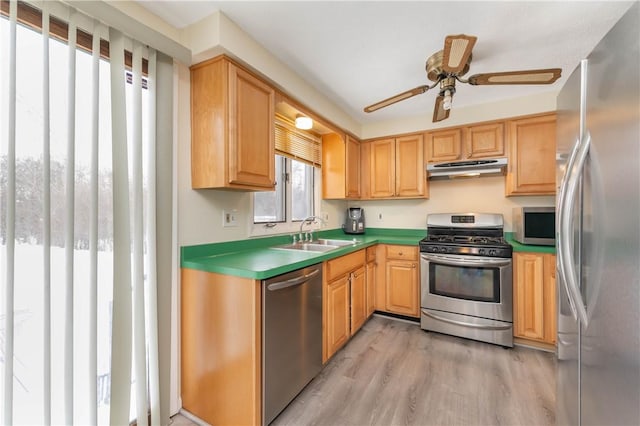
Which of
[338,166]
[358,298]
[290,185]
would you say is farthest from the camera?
[338,166]

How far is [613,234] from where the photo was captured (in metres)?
0.84

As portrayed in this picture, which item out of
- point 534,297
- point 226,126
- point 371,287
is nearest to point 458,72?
point 226,126

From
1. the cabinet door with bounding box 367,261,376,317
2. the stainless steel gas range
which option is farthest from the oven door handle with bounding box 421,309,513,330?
the cabinet door with bounding box 367,261,376,317

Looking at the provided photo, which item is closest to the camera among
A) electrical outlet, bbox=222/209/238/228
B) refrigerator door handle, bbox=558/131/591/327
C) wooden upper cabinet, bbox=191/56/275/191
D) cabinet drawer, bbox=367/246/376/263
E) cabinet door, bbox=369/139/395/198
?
refrigerator door handle, bbox=558/131/591/327

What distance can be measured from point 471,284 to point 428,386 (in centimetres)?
111

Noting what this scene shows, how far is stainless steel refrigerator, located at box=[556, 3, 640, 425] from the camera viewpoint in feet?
2.48

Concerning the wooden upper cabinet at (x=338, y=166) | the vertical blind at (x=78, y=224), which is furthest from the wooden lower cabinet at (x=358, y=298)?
the vertical blind at (x=78, y=224)

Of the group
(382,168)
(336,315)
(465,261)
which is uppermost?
(382,168)

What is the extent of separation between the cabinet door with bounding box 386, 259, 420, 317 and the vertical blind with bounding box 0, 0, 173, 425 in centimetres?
229

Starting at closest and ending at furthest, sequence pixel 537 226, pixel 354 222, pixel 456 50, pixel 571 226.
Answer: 1. pixel 571 226
2. pixel 456 50
3. pixel 537 226
4. pixel 354 222

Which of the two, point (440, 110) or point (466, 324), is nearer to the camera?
point (440, 110)

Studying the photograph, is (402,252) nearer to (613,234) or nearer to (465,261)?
(465,261)

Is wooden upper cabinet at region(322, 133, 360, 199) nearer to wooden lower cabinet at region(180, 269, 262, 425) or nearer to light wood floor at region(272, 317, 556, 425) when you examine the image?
light wood floor at region(272, 317, 556, 425)

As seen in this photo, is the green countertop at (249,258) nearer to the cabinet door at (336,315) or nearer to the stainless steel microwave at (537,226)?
the cabinet door at (336,315)
